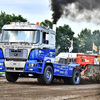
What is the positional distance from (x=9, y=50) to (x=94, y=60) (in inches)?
532

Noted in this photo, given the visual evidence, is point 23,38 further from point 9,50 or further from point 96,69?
point 96,69

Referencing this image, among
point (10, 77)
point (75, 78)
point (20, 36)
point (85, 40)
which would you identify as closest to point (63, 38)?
point (85, 40)

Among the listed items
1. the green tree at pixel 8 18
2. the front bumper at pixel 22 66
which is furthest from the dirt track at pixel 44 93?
the green tree at pixel 8 18

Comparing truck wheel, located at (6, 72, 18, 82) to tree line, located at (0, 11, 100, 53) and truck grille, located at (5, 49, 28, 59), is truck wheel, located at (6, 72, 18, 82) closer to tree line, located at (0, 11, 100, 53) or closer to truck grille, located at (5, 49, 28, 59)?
truck grille, located at (5, 49, 28, 59)

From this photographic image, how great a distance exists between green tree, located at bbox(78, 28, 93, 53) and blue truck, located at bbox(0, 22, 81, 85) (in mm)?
63490

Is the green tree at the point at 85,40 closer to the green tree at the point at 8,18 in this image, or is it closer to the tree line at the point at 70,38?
the tree line at the point at 70,38

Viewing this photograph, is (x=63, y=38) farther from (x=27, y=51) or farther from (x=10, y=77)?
(x=27, y=51)

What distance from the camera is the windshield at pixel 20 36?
15898mm

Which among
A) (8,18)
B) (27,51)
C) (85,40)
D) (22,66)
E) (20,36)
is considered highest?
(8,18)

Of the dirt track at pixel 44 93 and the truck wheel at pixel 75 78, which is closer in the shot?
the dirt track at pixel 44 93

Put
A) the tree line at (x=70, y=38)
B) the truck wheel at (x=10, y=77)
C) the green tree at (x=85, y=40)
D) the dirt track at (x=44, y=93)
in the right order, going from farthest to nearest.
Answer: the green tree at (x=85, y=40) → the tree line at (x=70, y=38) → the truck wheel at (x=10, y=77) → the dirt track at (x=44, y=93)

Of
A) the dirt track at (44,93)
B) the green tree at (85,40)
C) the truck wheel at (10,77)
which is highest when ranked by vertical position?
the green tree at (85,40)

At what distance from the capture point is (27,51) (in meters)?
15.8

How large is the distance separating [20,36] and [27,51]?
919mm
